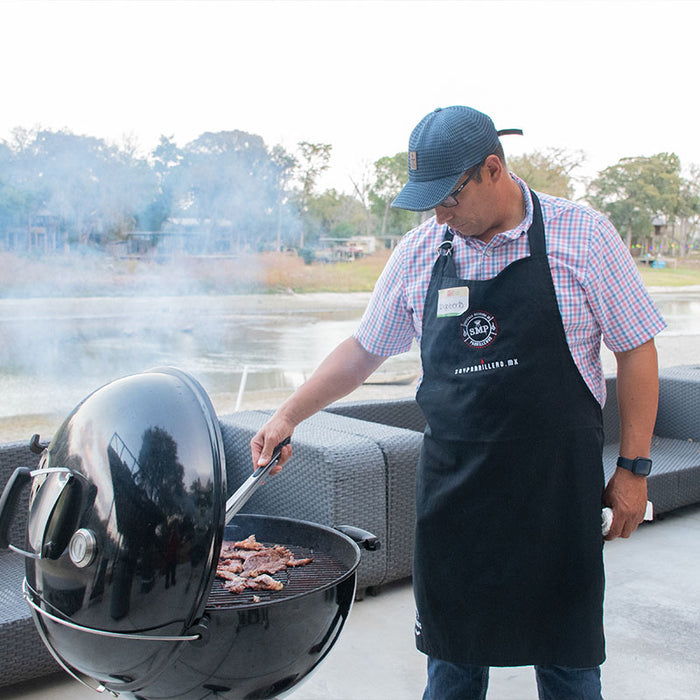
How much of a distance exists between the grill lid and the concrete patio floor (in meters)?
0.94

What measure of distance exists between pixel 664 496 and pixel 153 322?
382 inches

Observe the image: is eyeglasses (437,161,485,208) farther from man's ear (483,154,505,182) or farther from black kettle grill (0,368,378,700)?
black kettle grill (0,368,378,700)

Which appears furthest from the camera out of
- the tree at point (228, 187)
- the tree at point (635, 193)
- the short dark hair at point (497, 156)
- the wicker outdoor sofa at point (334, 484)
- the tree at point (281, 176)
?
the tree at point (635, 193)

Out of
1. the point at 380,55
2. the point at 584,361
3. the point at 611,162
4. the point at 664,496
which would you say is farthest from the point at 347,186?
the point at 584,361

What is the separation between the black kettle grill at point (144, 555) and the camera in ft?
3.24

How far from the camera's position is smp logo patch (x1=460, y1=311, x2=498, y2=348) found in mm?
1289

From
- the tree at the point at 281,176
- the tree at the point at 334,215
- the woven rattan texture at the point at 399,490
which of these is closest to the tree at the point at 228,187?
the tree at the point at 281,176

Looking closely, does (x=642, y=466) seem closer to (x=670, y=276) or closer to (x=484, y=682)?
(x=484, y=682)

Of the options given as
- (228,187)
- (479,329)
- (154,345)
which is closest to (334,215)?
(154,345)

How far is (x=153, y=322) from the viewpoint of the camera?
11.7 m

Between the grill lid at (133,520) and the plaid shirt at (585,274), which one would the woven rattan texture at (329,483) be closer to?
the plaid shirt at (585,274)

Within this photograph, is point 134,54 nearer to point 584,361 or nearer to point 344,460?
point 344,460

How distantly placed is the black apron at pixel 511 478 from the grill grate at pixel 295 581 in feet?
0.63

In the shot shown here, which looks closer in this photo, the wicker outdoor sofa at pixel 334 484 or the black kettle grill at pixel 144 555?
the black kettle grill at pixel 144 555
